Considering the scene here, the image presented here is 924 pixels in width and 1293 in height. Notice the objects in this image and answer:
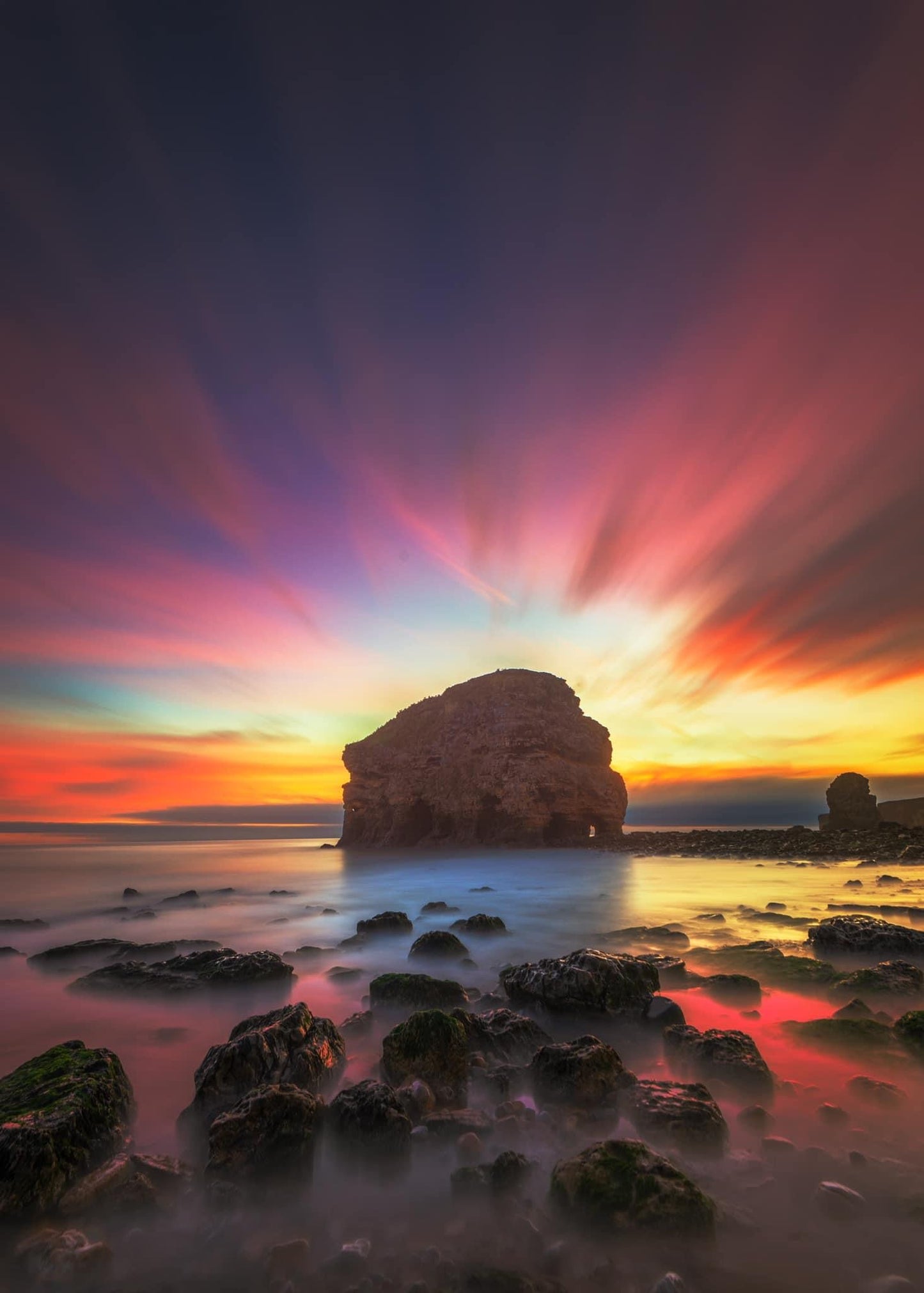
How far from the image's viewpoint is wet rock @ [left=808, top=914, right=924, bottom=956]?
800 cm

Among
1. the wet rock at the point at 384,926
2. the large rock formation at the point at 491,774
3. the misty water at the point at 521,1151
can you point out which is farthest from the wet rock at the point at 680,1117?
the large rock formation at the point at 491,774

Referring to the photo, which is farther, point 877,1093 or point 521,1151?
point 877,1093

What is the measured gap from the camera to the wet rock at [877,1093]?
404 cm

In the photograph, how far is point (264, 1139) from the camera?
348cm

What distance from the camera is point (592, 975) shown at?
6.07m

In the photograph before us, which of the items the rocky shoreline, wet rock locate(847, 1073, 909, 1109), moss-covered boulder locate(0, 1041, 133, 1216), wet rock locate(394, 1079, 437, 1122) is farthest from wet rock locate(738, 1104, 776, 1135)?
the rocky shoreline

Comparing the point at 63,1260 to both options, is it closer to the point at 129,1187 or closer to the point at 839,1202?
the point at 129,1187

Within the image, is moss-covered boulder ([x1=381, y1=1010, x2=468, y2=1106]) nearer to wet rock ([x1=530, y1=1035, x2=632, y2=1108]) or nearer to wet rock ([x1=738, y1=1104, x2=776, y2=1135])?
wet rock ([x1=530, y1=1035, x2=632, y2=1108])

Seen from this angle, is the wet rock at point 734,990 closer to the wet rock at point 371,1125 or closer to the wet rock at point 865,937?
the wet rock at point 865,937

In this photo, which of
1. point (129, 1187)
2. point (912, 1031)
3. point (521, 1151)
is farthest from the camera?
point (912, 1031)

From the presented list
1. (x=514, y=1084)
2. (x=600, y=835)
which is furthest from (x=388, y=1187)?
(x=600, y=835)

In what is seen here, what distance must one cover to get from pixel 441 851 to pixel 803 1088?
122 feet

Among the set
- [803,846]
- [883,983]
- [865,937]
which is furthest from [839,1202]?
[803,846]

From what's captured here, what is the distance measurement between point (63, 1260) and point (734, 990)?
6579mm
